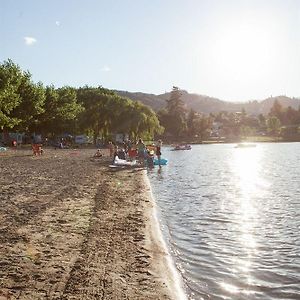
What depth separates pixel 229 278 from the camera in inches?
347

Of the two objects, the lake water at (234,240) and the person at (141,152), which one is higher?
the person at (141,152)

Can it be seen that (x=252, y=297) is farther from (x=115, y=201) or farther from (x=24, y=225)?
(x=115, y=201)

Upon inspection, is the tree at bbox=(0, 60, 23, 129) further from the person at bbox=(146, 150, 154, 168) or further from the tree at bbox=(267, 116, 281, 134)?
the tree at bbox=(267, 116, 281, 134)

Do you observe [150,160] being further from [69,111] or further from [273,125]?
[273,125]

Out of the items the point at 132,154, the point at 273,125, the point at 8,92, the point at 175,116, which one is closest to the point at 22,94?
the point at 8,92

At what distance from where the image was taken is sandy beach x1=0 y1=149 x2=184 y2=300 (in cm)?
719

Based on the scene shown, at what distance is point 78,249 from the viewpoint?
9445 millimetres

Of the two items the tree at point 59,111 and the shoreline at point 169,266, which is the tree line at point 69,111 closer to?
the tree at point 59,111

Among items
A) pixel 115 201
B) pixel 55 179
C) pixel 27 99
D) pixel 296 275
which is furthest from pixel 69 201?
pixel 27 99

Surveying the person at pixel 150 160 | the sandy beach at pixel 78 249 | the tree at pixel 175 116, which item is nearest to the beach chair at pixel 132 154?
the person at pixel 150 160

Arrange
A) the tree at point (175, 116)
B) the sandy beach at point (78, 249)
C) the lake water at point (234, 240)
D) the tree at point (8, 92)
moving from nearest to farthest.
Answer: the sandy beach at point (78, 249) → the lake water at point (234, 240) → the tree at point (8, 92) → the tree at point (175, 116)


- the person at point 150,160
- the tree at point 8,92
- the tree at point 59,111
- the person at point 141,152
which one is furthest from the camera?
the tree at point 59,111

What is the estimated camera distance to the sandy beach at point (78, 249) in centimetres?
719

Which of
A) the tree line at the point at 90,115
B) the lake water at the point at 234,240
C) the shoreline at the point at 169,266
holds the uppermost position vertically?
the tree line at the point at 90,115
